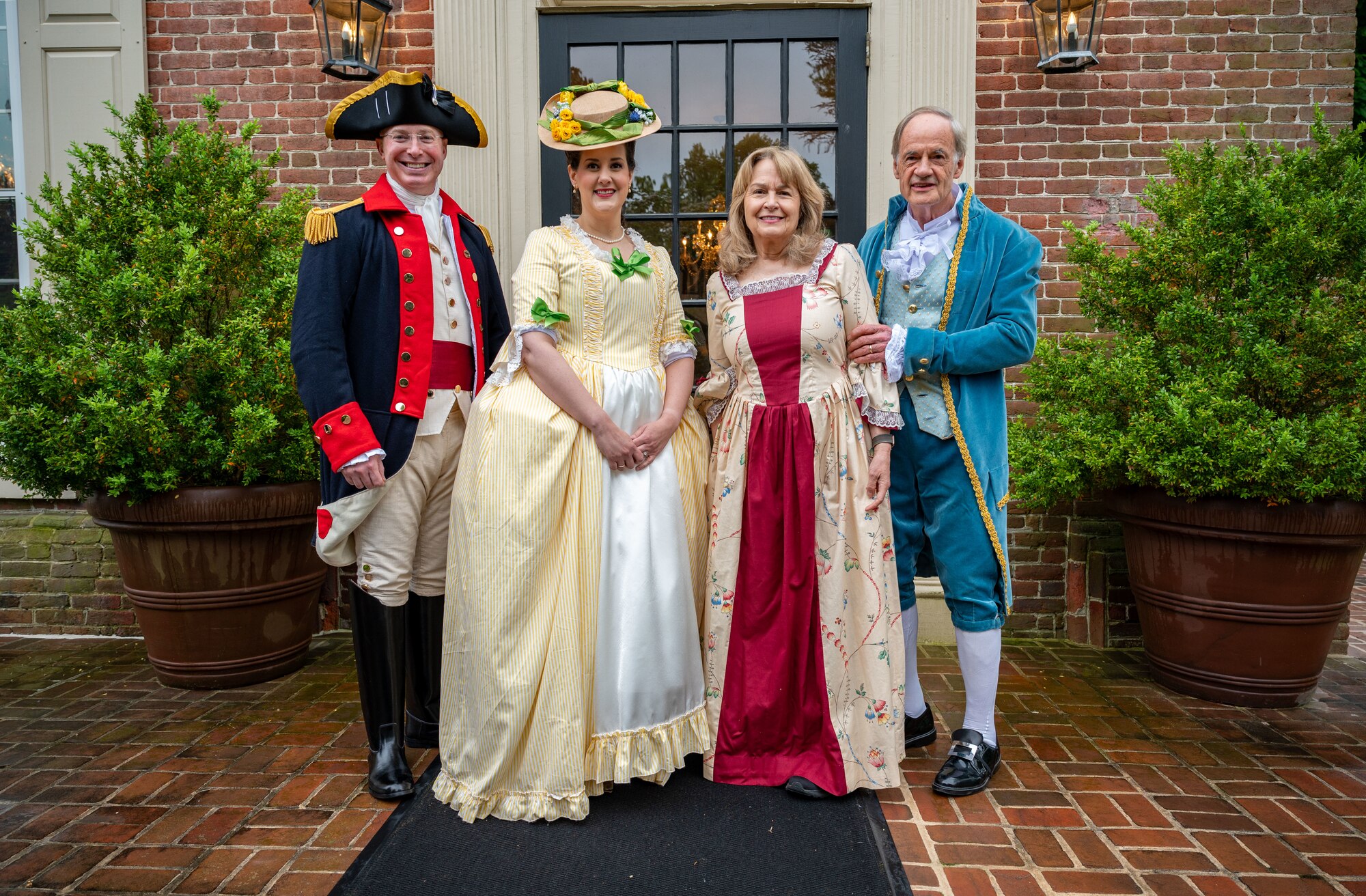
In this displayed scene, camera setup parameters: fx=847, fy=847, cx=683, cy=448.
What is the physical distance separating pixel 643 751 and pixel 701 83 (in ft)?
9.83

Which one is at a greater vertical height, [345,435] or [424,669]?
[345,435]

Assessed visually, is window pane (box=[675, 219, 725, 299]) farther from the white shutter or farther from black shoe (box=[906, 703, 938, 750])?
the white shutter

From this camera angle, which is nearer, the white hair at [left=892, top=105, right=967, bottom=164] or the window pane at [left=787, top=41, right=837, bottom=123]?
the white hair at [left=892, top=105, right=967, bottom=164]

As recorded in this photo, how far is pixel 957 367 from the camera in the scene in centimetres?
247

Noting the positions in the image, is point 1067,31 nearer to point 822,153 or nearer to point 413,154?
point 822,153

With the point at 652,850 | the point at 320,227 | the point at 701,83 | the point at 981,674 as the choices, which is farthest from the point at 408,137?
the point at 981,674

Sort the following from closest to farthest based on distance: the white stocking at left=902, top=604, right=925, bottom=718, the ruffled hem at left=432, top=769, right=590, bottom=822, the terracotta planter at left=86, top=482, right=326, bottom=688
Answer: the ruffled hem at left=432, top=769, right=590, bottom=822 → the white stocking at left=902, top=604, right=925, bottom=718 → the terracotta planter at left=86, top=482, right=326, bottom=688

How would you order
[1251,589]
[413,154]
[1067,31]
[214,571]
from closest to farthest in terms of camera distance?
→ [413,154] → [1251,589] → [214,571] → [1067,31]

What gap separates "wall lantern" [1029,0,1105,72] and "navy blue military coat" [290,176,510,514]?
284cm

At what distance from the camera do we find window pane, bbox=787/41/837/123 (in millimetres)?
3920

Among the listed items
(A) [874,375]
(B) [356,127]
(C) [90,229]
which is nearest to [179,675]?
(C) [90,229]

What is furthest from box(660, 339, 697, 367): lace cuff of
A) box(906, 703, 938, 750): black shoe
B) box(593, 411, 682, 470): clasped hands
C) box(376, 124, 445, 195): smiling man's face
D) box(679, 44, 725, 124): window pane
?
box(679, 44, 725, 124): window pane

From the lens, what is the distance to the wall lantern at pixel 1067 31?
3613 millimetres

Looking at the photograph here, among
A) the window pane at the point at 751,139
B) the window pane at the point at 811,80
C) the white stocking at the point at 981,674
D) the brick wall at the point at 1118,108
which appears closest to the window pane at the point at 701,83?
the window pane at the point at 751,139
